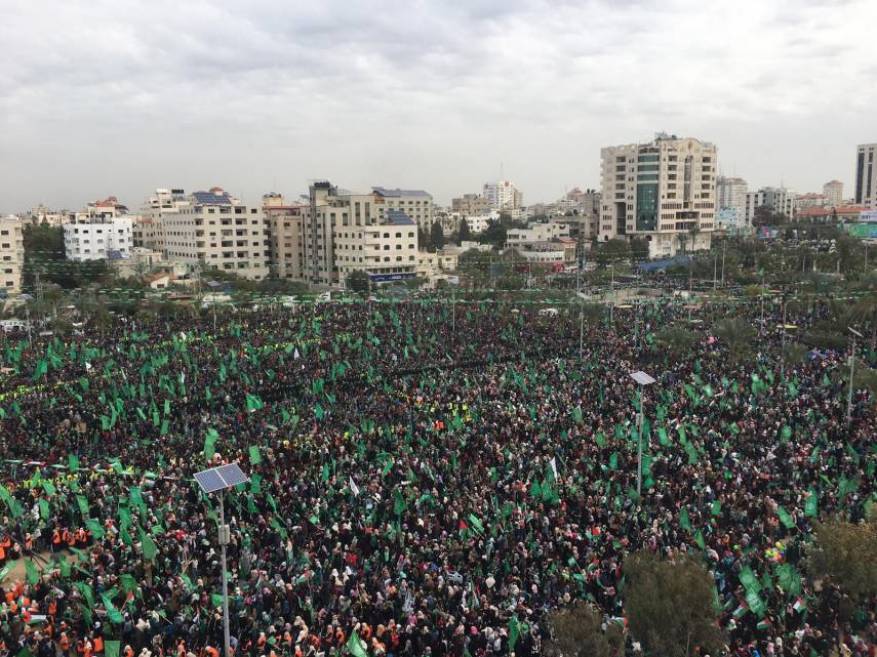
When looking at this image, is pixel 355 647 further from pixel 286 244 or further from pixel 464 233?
pixel 464 233

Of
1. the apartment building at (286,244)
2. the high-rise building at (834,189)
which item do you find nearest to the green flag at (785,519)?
the apartment building at (286,244)

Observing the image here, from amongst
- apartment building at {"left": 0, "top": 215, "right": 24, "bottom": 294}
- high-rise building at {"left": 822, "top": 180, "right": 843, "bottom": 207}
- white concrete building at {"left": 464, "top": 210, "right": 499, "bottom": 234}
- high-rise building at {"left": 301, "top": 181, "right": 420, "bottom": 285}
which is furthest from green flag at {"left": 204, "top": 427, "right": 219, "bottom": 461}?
high-rise building at {"left": 822, "top": 180, "right": 843, "bottom": 207}

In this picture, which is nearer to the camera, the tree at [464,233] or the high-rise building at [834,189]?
the tree at [464,233]

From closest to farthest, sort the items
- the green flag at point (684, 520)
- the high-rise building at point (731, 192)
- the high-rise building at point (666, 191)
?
1. the green flag at point (684, 520)
2. the high-rise building at point (666, 191)
3. the high-rise building at point (731, 192)

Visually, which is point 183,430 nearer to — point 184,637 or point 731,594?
point 184,637

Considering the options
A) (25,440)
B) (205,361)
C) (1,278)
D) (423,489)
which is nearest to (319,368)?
(205,361)

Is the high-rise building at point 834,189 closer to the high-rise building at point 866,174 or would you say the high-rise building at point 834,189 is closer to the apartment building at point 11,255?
the high-rise building at point 866,174
